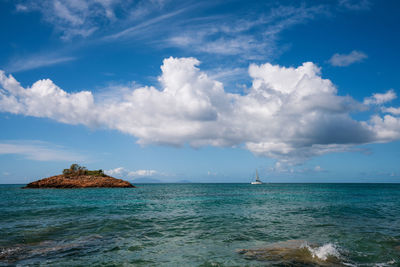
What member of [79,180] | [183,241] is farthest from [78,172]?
[183,241]

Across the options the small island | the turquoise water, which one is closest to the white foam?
the turquoise water

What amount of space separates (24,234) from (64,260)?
8344 millimetres

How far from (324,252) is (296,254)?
1.49 m

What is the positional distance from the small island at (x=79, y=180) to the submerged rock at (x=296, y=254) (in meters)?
108

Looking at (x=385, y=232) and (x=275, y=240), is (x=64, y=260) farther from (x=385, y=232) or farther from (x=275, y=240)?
(x=385, y=232)

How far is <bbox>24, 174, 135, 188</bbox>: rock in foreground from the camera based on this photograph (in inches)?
4055

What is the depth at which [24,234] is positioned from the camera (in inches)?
672

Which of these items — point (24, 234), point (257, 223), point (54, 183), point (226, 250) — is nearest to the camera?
point (226, 250)

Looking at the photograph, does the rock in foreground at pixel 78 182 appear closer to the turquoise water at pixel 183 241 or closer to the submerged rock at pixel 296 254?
the turquoise water at pixel 183 241

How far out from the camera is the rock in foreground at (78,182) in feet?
338

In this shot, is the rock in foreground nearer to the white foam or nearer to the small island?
the small island

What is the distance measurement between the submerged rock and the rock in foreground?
356 ft

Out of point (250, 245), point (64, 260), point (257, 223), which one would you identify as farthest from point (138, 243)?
point (257, 223)

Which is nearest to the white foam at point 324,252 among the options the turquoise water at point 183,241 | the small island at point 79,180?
the turquoise water at point 183,241
